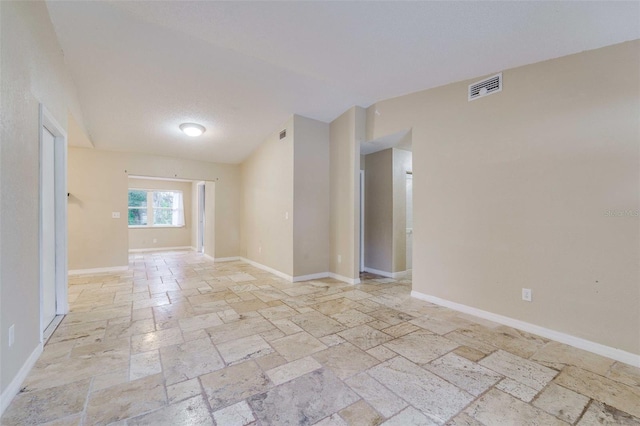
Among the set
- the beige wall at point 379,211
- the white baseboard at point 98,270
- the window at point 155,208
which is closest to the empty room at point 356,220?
the beige wall at point 379,211

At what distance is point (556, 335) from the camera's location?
2.51m

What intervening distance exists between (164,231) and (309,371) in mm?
8416

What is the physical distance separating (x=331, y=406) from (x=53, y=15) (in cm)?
387

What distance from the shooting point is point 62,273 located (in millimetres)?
3115

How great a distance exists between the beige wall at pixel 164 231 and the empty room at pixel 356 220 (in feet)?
14.1

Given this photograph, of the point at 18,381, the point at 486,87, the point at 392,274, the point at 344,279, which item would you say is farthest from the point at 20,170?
the point at 392,274

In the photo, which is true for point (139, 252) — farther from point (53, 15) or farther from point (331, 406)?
point (331, 406)

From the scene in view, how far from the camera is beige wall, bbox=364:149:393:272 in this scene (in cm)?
506

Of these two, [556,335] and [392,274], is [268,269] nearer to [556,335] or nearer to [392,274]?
[392,274]

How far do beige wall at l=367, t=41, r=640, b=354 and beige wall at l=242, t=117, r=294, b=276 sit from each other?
7.33 feet

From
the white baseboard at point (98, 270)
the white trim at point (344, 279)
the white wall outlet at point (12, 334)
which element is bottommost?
the white trim at point (344, 279)

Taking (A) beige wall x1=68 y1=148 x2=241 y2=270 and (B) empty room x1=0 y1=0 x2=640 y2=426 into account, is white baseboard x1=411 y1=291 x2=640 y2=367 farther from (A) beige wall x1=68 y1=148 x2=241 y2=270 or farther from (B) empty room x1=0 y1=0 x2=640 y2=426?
(A) beige wall x1=68 y1=148 x2=241 y2=270

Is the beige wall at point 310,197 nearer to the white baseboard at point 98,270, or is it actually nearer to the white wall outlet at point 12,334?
the white wall outlet at point 12,334

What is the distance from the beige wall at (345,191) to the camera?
175 inches
